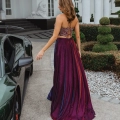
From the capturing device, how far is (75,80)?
3746mm

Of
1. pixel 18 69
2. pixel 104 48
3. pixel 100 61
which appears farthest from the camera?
pixel 104 48

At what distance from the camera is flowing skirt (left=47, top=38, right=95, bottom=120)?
3711 millimetres

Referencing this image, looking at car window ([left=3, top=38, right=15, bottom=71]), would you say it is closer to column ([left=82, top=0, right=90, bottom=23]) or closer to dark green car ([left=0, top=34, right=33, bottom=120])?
dark green car ([left=0, top=34, right=33, bottom=120])

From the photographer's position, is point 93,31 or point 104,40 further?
point 93,31

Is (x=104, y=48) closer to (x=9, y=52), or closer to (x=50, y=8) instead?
(x=9, y=52)

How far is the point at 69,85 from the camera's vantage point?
3752mm

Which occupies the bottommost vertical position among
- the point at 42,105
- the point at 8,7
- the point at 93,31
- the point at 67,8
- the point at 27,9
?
the point at 42,105

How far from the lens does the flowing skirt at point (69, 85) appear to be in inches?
146

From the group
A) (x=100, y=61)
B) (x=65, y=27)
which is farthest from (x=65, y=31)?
(x=100, y=61)

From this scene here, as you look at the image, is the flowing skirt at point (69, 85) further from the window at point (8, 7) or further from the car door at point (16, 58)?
the window at point (8, 7)

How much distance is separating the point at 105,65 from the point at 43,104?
2.37 m

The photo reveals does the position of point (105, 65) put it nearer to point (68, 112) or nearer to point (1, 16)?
point (68, 112)

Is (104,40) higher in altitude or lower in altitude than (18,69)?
higher

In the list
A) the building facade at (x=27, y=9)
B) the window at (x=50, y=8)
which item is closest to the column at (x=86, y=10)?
the building facade at (x=27, y=9)
